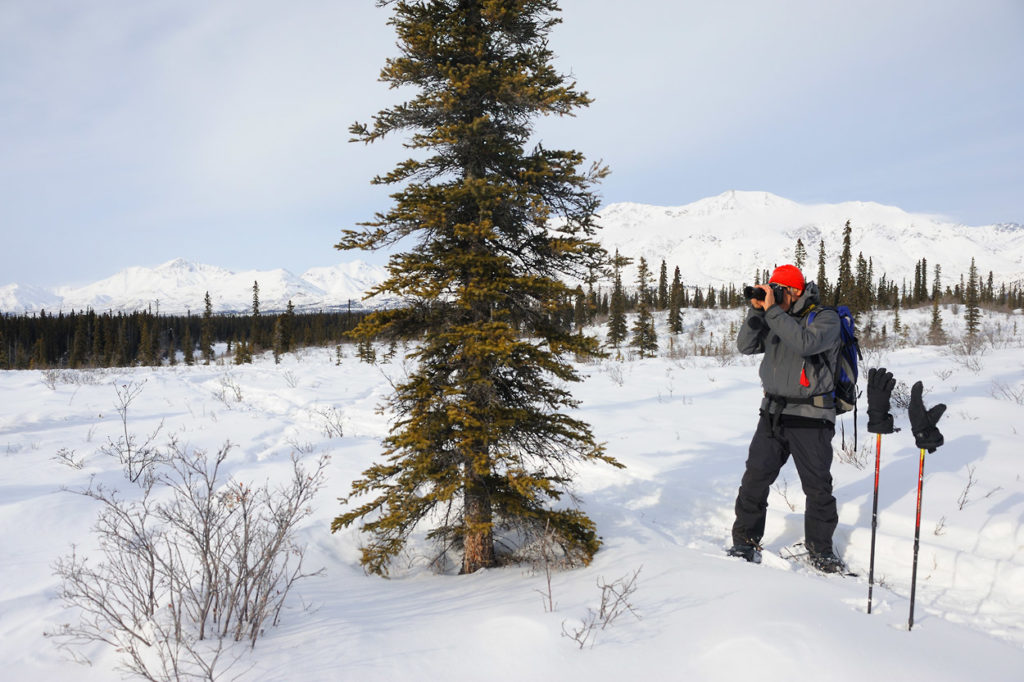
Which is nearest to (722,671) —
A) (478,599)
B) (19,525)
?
(478,599)

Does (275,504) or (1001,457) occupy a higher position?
(1001,457)

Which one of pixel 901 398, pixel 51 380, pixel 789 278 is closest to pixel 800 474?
pixel 789 278

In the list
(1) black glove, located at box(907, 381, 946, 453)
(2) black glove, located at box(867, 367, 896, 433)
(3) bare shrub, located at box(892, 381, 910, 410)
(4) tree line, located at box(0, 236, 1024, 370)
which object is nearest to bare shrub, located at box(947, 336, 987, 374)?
(3) bare shrub, located at box(892, 381, 910, 410)

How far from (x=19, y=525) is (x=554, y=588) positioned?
5.22 metres

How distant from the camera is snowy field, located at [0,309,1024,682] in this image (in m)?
2.79

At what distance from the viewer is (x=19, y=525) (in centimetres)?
475

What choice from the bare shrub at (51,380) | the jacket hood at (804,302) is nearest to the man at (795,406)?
the jacket hood at (804,302)

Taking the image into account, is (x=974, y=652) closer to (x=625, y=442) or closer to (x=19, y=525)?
(x=625, y=442)

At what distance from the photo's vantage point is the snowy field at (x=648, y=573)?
9.14ft

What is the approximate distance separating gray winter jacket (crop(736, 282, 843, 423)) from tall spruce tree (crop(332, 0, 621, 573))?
1670 millimetres

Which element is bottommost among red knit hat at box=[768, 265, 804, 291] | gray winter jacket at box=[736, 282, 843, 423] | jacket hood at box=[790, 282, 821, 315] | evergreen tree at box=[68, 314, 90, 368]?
evergreen tree at box=[68, 314, 90, 368]

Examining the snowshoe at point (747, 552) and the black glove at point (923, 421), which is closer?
the black glove at point (923, 421)

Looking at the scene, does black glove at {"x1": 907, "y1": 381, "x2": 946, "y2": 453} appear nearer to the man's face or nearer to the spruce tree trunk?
the man's face

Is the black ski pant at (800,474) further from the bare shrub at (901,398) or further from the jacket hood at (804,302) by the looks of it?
the bare shrub at (901,398)
